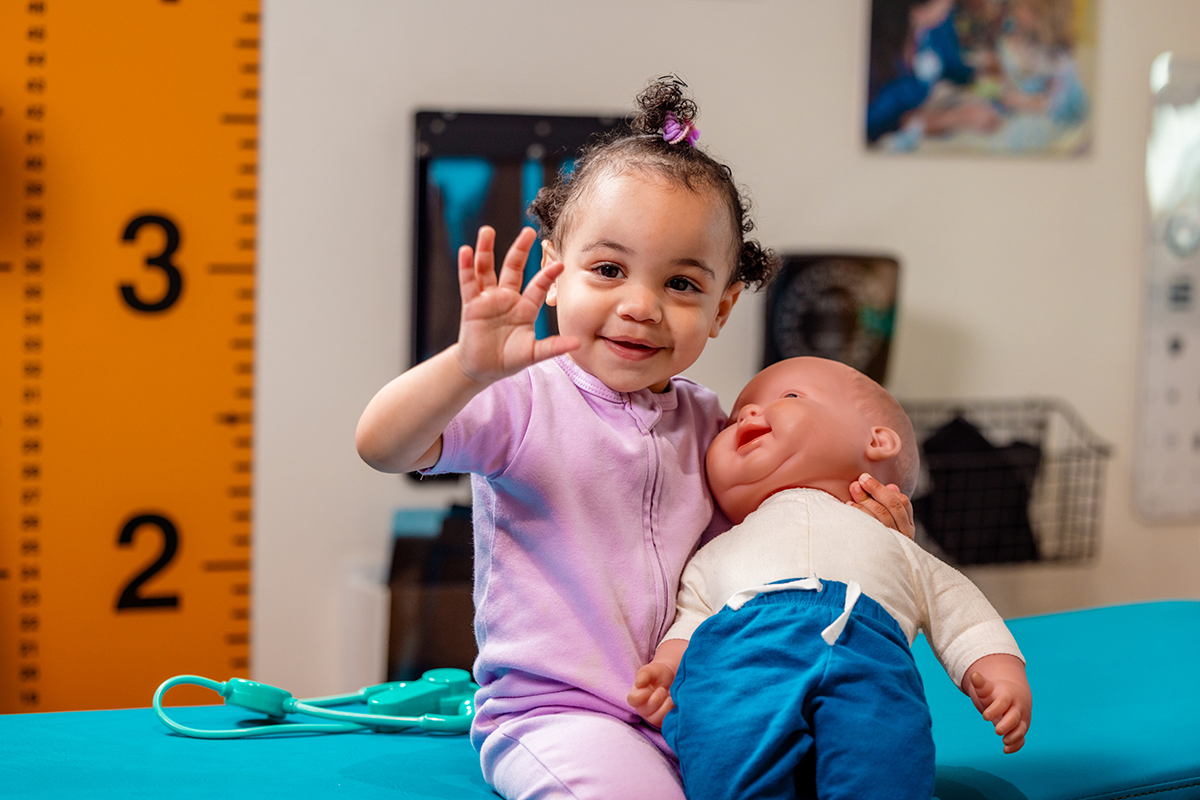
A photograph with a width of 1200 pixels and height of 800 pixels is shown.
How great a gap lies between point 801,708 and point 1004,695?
14 cm

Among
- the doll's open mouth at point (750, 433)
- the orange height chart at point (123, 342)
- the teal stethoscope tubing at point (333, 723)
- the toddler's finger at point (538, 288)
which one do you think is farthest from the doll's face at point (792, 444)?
the orange height chart at point (123, 342)

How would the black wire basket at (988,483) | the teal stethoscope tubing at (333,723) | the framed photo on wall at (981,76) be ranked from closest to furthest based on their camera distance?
the teal stethoscope tubing at (333,723) < the black wire basket at (988,483) < the framed photo on wall at (981,76)

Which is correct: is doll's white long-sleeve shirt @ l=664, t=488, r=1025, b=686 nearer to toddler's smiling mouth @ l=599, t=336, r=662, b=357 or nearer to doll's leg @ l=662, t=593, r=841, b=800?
doll's leg @ l=662, t=593, r=841, b=800

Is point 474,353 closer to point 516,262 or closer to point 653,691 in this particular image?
point 516,262

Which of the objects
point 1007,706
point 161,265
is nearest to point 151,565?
point 161,265

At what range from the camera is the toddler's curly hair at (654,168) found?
725 mm

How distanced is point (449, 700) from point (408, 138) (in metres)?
0.92

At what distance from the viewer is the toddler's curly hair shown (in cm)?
73

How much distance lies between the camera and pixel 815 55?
1.69 metres

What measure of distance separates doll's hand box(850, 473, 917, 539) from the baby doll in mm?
12

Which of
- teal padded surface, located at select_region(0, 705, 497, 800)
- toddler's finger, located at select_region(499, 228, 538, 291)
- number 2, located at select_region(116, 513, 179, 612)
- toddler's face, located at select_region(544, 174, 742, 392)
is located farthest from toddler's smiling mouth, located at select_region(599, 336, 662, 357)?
number 2, located at select_region(116, 513, 179, 612)

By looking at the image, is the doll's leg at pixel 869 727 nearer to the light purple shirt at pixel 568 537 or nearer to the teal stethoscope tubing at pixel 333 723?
the light purple shirt at pixel 568 537

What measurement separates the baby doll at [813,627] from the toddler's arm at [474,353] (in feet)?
0.65

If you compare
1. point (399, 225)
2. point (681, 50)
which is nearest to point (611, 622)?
point (399, 225)
